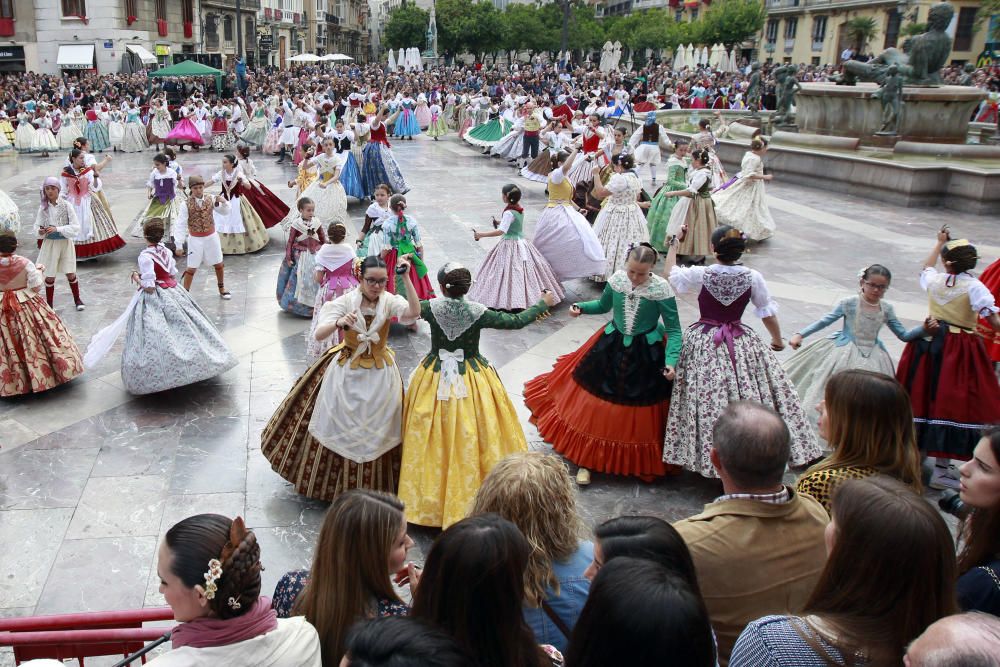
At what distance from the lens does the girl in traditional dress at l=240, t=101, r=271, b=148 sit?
2347 centimetres

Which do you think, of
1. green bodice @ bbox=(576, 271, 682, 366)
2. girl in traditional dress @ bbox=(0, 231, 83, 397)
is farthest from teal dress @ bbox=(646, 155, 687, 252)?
girl in traditional dress @ bbox=(0, 231, 83, 397)

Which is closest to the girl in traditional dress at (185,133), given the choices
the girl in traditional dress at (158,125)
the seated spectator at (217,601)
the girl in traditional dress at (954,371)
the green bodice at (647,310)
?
the girl in traditional dress at (158,125)

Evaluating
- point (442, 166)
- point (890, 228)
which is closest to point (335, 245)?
point (890, 228)

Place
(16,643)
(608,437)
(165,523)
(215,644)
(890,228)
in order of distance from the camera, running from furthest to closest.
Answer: (890,228) < (608,437) < (165,523) < (16,643) < (215,644)

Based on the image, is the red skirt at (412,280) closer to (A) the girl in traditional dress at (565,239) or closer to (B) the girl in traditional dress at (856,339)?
(A) the girl in traditional dress at (565,239)

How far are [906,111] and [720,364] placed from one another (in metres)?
15.2

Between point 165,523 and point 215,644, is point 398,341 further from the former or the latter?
point 215,644

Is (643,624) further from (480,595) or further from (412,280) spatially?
(412,280)

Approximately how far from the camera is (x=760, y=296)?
17.0 feet

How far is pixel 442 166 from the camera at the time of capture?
19844 millimetres

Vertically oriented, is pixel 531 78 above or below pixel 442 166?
above

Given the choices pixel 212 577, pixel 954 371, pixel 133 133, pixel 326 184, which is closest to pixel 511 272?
pixel 326 184

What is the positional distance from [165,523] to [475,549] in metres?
3.55

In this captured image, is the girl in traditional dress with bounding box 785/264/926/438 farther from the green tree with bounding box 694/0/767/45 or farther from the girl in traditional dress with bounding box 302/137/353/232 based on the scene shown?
the green tree with bounding box 694/0/767/45
